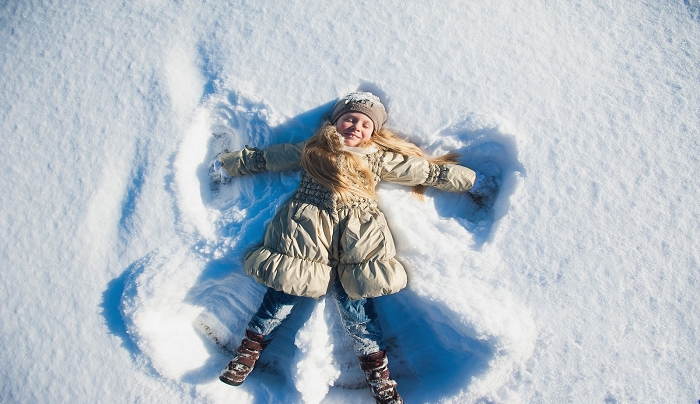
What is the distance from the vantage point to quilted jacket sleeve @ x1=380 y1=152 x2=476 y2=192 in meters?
1.76

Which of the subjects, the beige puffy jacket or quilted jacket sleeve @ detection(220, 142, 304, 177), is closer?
the beige puffy jacket

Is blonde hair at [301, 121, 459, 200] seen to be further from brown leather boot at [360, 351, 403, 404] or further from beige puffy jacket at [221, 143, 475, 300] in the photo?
brown leather boot at [360, 351, 403, 404]

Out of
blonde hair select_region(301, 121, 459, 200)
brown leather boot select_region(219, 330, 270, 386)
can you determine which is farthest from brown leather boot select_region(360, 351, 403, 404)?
blonde hair select_region(301, 121, 459, 200)

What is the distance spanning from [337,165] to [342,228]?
0.93 feet

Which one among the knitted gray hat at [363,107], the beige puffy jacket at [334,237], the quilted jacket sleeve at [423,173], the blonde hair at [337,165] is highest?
the knitted gray hat at [363,107]

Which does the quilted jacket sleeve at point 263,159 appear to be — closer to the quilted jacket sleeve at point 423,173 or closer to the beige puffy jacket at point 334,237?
the beige puffy jacket at point 334,237

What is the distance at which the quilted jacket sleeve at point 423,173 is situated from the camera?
5.79 ft

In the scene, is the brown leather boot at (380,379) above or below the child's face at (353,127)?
below

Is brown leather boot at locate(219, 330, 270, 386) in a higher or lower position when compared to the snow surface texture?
lower

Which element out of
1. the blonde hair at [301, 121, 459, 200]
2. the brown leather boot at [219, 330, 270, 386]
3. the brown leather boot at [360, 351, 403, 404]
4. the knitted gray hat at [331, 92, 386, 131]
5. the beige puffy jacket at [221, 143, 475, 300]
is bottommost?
the brown leather boot at [219, 330, 270, 386]

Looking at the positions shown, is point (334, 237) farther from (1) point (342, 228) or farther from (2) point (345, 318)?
(2) point (345, 318)

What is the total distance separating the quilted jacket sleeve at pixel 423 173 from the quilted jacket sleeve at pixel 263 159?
42 cm

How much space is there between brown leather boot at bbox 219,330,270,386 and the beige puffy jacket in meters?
0.29

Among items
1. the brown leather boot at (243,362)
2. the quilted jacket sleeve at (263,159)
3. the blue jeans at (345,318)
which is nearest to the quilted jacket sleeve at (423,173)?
the quilted jacket sleeve at (263,159)
